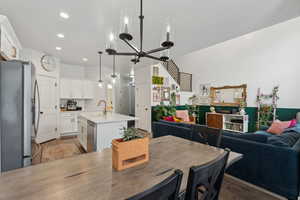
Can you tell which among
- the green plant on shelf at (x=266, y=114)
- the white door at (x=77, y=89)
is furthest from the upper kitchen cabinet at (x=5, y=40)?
the green plant on shelf at (x=266, y=114)

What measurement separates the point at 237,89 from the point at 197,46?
3239 millimetres

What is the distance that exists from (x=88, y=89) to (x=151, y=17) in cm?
397

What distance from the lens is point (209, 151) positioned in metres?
1.37

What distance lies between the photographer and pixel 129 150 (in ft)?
3.35

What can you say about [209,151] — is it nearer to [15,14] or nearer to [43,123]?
[15,14]

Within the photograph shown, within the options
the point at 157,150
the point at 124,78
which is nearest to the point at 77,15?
the point at 157,150

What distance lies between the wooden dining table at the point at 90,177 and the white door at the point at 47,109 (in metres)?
3.73

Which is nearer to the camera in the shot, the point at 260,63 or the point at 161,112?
the point at 260,63

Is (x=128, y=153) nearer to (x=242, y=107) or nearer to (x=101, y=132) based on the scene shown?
(x=101, y=132)

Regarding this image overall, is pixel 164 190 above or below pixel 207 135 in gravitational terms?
above

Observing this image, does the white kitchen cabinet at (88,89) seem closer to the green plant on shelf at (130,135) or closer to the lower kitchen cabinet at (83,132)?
the lower kitchen cabinet at (83,132)

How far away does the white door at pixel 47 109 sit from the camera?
3.90m

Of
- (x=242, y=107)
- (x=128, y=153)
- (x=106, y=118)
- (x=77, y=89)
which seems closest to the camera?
(x=128, y=153)

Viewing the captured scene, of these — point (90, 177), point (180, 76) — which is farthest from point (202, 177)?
point (180, 76)
